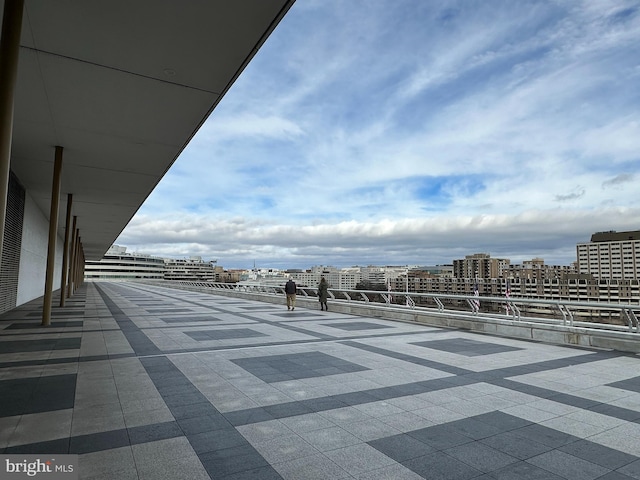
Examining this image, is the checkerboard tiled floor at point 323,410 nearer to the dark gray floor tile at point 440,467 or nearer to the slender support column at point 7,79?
the dark gray floor tile at point 440,467

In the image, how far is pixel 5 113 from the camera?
15.9 ft

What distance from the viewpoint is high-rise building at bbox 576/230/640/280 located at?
20969 mm

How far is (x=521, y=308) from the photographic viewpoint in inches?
425

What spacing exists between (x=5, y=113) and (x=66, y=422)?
3.68 metres

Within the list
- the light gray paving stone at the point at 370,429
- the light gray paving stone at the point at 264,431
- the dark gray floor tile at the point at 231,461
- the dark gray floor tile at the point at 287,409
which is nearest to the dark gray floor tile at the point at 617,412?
the light gray paving stone at the point at 370,429

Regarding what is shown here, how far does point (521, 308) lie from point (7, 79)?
38.2 feet

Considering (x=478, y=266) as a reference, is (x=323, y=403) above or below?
below

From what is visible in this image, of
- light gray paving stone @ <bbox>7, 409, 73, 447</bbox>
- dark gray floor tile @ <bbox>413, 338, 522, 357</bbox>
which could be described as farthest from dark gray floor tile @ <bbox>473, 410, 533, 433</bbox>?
light gray paving stone @ <bbox>7, 409, 73, 447</bbox>

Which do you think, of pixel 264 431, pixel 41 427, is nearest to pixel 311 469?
pixel 264 431

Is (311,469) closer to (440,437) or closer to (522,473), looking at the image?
(440,437)

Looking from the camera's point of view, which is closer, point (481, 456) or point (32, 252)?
point (481, 456)

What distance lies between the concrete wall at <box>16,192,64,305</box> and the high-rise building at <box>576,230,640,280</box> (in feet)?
Answer: 88.3

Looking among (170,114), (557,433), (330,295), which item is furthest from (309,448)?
(330,295)

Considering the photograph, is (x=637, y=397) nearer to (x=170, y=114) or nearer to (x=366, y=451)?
(x=366, y=451)
